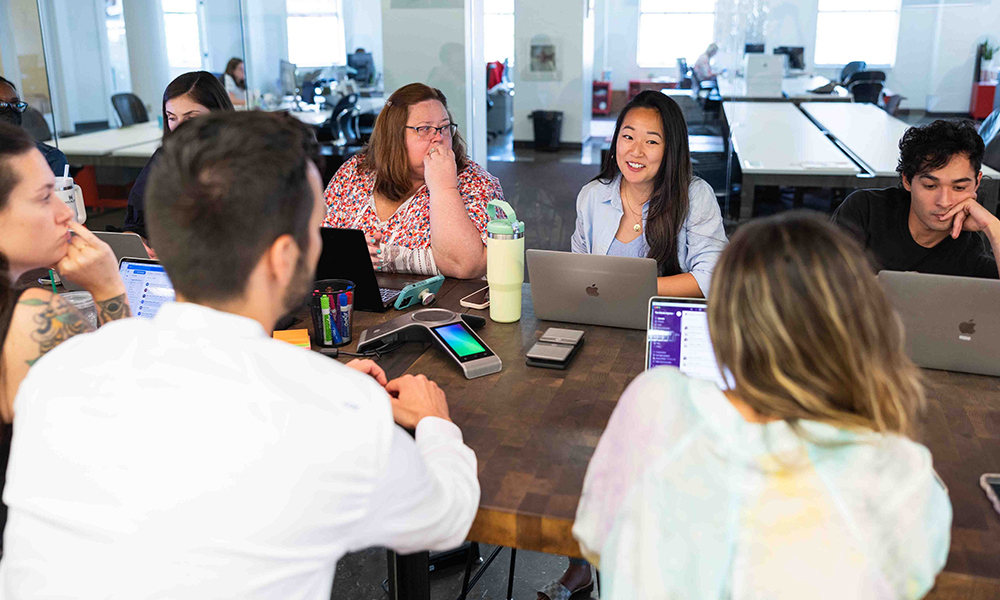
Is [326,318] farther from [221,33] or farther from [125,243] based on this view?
[221,33]

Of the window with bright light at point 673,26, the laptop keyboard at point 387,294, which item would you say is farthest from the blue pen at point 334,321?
the window with bright light at point 673,26

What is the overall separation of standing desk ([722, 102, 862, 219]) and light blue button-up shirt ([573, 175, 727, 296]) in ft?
6.24

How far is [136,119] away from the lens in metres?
6.20

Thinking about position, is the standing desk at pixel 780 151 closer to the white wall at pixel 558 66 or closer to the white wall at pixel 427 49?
the white wall at pixel 558 66

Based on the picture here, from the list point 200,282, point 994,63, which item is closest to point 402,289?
point 200,282

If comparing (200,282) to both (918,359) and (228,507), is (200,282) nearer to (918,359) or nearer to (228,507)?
(228,507)

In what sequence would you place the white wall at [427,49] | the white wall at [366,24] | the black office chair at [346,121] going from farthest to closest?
the black office chair at [346,121] < the white wall at [366,24] < the white wall at [427,49]

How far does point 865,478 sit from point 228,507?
66cm

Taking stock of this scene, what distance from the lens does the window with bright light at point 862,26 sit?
177 inches

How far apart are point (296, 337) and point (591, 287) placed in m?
0.67

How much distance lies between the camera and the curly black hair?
2104mm

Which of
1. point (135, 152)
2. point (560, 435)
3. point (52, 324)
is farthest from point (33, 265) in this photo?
point (135, 152)

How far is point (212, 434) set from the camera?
82cm

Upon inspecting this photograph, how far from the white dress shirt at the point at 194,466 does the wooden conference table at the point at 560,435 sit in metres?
0.30
